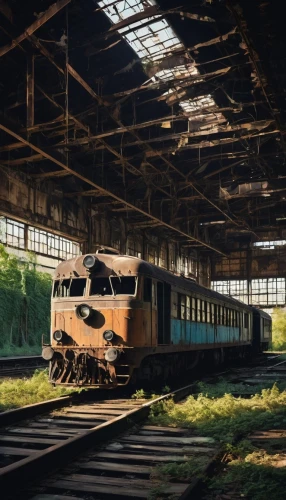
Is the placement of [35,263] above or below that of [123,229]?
below

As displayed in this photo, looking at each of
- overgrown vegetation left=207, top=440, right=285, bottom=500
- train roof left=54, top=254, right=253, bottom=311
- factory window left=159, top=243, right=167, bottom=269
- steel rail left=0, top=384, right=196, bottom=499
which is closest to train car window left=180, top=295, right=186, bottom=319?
train roof left=54, top=254, right=253, bottom=311

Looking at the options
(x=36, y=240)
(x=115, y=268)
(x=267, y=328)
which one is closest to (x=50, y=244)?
(x=36, y=240)

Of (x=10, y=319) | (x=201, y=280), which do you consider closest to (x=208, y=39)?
(x=10, y=319)

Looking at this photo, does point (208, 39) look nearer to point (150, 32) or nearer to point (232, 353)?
point (150, 32)

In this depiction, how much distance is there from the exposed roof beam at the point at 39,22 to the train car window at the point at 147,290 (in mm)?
7315

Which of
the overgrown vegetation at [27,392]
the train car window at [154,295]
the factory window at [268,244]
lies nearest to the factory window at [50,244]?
the overgrown vegetation at [27,392]

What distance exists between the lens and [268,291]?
43.5 meters

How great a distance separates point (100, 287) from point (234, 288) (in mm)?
33994

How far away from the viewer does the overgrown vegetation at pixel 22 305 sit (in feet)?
78.7

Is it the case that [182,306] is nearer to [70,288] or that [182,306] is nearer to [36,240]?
[70,288]

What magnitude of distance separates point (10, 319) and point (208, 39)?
1526cm

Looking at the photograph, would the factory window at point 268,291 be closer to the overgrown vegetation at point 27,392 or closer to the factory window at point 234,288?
the factory window at point 234,288

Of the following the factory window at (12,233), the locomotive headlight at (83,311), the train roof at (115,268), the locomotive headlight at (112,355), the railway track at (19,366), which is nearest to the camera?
the locomotive headlight at (112,355)

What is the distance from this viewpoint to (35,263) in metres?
25.1
